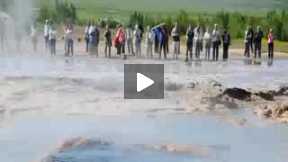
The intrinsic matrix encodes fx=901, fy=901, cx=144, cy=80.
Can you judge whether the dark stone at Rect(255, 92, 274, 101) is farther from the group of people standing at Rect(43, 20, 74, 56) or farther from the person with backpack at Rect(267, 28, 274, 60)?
the person with backpack at Rect(267, 28, 274, 60)

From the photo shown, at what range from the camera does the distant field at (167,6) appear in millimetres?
57688

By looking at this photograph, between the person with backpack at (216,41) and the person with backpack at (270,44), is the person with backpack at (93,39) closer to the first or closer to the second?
the person with backpack at (216,41)

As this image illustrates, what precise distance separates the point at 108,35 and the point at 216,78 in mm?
7826

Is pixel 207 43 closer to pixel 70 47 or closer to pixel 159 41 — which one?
pixel 159 41

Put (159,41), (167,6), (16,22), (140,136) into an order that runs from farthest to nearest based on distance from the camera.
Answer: (167,6) < (16,22) < (159,41) < (140,136)

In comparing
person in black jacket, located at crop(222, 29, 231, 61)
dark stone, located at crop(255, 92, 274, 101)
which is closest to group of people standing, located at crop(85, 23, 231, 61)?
person in black jacket, located at crop(222, 29, 231, 61)

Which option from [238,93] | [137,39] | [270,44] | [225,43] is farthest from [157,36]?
[238,93]

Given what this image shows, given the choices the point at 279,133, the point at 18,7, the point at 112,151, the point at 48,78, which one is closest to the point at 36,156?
the point at 112,151

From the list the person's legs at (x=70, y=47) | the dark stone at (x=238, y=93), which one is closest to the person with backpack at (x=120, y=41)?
the person's legs at (x=70, y=47)
